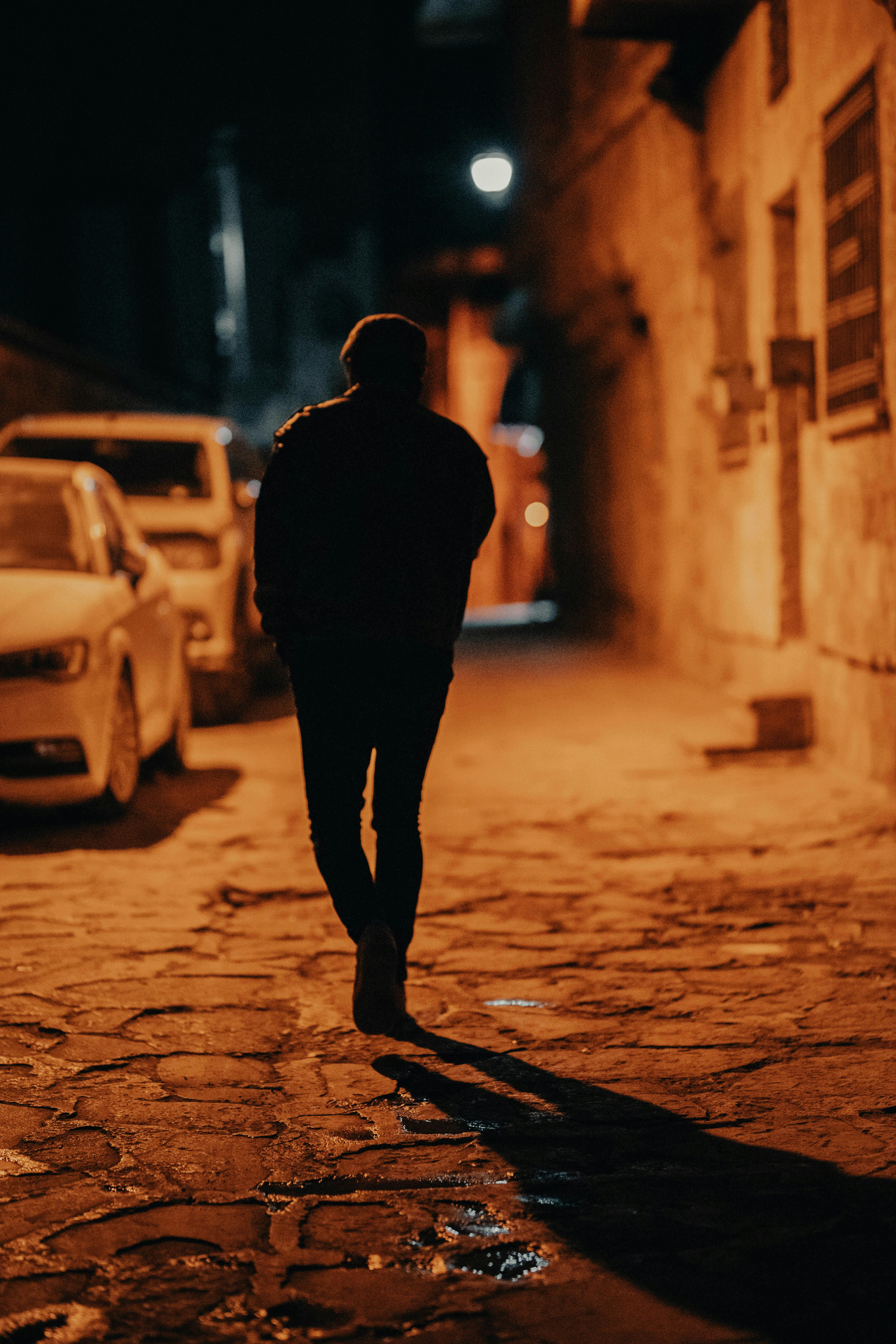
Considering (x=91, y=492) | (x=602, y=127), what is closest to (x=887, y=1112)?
(x=91, y=492)

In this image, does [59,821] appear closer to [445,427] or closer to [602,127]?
[445,427]

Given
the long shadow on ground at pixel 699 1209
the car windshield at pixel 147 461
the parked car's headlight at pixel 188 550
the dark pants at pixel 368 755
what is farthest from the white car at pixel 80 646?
the long shadow on ground at pixel 699 1209

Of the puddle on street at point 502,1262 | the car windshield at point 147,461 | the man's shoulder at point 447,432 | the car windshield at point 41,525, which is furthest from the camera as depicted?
the car windshield at point 147,461

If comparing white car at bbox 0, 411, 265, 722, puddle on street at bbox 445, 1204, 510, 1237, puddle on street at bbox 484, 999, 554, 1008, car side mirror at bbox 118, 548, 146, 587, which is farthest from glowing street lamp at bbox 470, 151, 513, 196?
puddle on street at bbox 445, 1204, 510, 1237

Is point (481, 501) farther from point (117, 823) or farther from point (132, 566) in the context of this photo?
point (132, 566)

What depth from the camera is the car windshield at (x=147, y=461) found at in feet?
35.2

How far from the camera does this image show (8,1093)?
11.6 ft

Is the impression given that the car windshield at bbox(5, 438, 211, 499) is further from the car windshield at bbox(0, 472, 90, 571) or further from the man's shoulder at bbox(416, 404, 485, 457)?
the man's shoulder at bbox(416, 404, 485, 457)

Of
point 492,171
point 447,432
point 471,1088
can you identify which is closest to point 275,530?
point 447,432

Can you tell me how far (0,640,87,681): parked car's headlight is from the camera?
6344 millimetres

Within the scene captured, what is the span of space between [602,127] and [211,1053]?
1223 cm

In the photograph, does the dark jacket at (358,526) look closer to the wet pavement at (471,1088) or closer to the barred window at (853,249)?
the wet pavement at (471,1088)

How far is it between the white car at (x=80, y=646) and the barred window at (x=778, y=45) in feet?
15.0

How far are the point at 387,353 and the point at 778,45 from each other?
20.5 ft
